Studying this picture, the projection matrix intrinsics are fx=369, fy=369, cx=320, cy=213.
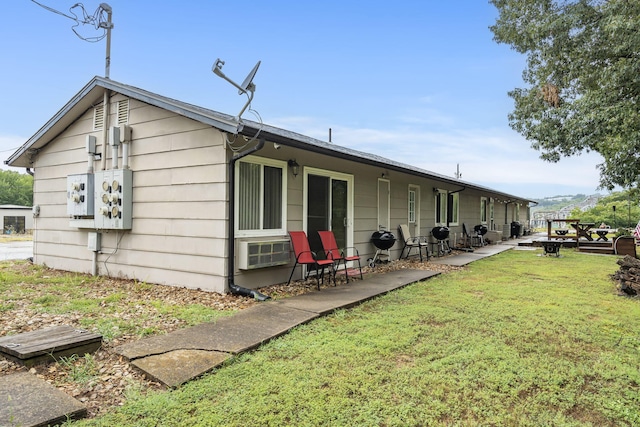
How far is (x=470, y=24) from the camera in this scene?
11.9 meters

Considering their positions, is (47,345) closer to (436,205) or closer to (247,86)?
(247,86)

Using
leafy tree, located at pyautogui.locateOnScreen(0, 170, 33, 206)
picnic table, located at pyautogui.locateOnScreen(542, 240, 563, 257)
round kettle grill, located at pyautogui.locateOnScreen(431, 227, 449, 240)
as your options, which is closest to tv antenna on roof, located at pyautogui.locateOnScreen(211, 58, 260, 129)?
round kettle grill, located at pyautogui.locateOnScreen(431, 227, 449, 240)

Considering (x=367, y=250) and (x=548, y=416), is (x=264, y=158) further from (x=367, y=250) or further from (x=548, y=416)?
(x=548, y=416)

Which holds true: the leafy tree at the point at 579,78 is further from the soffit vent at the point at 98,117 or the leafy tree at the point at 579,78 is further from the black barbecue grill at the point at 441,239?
the soffit vent at the point at 98,117

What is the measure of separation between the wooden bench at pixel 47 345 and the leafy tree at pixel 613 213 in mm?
29337

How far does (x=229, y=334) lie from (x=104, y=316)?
1.65m

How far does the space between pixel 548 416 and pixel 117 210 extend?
6.17 m

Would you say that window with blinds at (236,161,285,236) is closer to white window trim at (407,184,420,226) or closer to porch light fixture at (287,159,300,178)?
porch light fixture at (287,159,300,178)

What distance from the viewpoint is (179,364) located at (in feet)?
9.04

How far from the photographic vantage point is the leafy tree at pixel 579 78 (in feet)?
26.8

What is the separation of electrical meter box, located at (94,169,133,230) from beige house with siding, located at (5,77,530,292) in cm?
2

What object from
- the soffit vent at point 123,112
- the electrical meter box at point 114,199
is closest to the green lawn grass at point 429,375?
the electrical meter box at point 114,199

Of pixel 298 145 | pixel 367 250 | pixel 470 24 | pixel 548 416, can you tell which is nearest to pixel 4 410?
pixel 548 416

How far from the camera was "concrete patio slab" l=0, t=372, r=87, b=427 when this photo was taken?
1.98m
